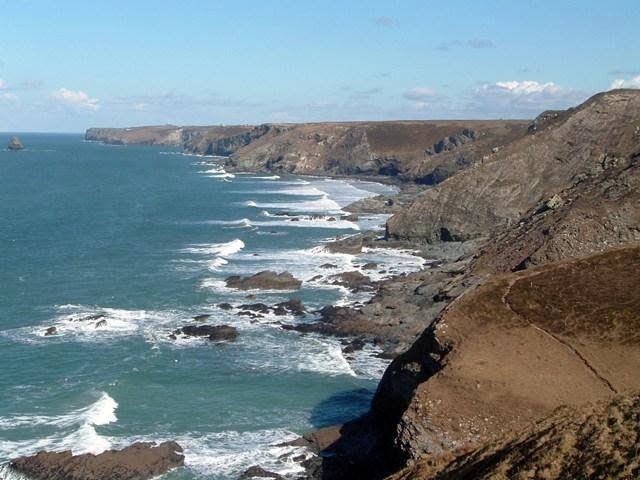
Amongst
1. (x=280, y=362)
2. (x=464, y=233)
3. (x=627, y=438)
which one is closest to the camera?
(x=627, y=438)

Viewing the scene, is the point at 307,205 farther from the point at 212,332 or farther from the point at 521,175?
the point at 212,332

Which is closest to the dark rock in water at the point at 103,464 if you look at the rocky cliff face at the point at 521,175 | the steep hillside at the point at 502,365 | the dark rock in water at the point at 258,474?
the dark rock in water at the point at 258,474

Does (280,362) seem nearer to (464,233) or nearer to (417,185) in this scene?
(464,233)

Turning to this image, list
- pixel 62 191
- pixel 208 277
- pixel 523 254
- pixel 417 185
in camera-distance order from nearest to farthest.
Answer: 1. pixel 523 254
2. pixel 208 277
3. pixel 62 191
4. pixel 417 185

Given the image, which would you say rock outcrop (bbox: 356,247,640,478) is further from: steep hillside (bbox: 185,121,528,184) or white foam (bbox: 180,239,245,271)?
steep hillside (bbox: 185,121,528,184)

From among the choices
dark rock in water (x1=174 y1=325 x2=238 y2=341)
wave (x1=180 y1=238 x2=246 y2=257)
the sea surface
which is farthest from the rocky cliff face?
dark rock in water (x1=174 y1=325 x2=238 y2=341)

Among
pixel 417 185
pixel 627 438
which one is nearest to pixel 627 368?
pixel 627 438

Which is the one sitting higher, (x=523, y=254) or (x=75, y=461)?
(x=523, y=254)

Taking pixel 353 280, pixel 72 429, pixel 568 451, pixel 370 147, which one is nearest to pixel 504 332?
pixel 568 451

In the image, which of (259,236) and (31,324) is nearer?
(31,324)
